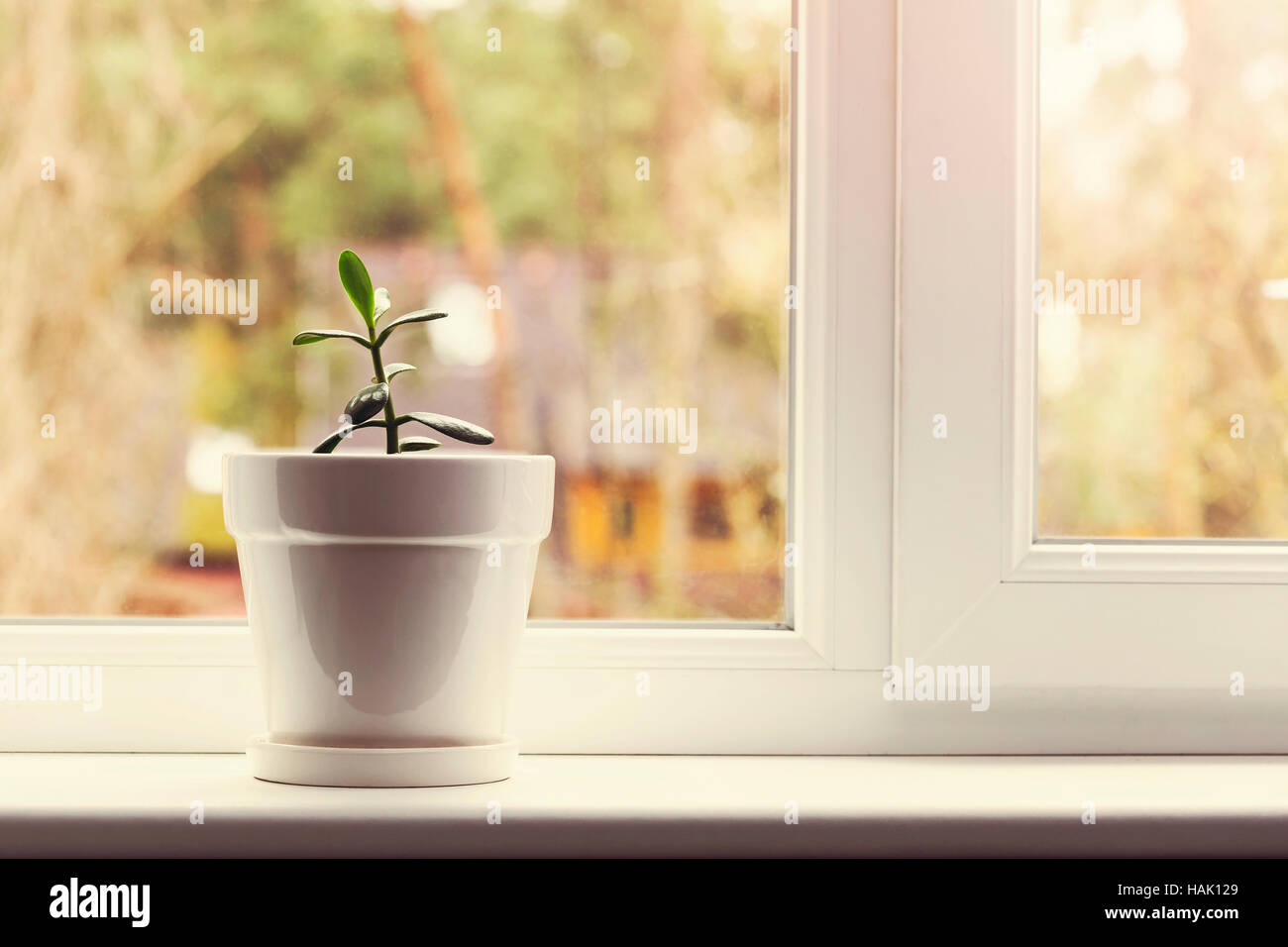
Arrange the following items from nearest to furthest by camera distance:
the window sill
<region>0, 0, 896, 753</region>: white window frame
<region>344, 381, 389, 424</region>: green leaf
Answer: the window sill < <region>344, 381, 389, 424</region>: green leaf < <region>0, 0, 896, 753</region>: white window frame

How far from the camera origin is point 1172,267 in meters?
1.05

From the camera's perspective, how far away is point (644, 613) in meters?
1.03

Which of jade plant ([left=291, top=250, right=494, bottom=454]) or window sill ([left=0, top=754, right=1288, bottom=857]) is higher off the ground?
jade plant ([left=291, top=250, right=494, bottom=454])

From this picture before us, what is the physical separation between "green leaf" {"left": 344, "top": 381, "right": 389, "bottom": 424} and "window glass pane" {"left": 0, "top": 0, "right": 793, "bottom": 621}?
0.21 m

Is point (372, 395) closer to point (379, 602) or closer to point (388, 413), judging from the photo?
point (388, 413)

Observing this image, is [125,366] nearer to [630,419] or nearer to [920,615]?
[630,419]

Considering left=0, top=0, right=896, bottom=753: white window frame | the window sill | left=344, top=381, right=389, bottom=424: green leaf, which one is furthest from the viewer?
left=0, top=0, right=896, bottom=753: white window frame

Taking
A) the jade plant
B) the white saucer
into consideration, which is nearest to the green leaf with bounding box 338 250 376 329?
the jade plant

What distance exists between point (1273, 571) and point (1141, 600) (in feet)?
0.37

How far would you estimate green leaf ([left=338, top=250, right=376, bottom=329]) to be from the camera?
0.83 m

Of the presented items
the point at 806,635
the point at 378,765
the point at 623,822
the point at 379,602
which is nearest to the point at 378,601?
the point at 379,602

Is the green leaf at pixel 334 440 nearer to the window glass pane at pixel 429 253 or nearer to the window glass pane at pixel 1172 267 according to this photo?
the window glass pane at pixel 429 253

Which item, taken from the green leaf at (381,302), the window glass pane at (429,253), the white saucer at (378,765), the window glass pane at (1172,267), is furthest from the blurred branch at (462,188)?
the window glass pane at (1172,267)

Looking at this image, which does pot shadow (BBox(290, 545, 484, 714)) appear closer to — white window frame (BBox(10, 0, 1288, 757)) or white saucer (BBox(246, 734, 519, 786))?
white saucer (BBox(246, 734, 519, 786))
